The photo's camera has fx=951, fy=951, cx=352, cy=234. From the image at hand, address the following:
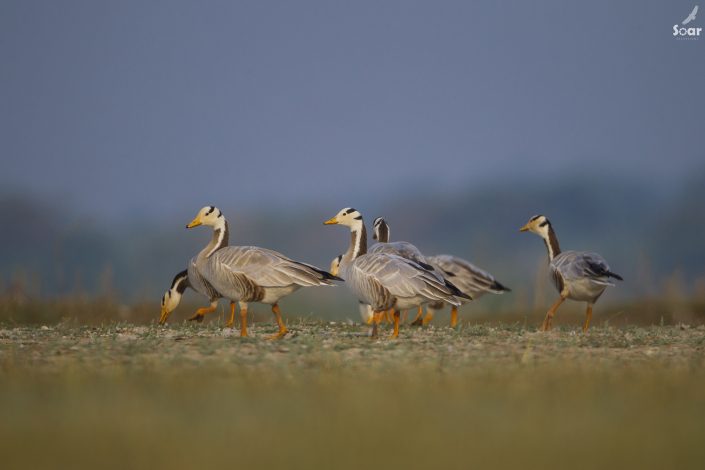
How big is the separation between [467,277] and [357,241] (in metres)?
3.13

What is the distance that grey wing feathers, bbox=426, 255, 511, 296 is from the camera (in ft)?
64.5

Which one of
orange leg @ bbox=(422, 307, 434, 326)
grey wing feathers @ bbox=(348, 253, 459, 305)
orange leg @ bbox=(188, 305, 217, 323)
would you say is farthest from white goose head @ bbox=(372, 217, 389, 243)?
grey wing feathers @ bbox=(348, 253, 459, 305)

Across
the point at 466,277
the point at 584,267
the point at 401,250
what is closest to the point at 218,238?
the point at 401,250

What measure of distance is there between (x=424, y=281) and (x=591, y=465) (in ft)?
28.2

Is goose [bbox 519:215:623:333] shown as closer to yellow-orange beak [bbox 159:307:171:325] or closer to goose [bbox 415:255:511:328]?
goose [bbox 415:255:511:328]

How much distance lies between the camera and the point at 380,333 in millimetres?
16438

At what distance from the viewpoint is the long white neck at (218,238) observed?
54.7ft

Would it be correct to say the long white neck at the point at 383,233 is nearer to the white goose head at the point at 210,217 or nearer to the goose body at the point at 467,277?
the goose body at the point at 467,277

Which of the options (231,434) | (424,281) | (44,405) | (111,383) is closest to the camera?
(231,434)

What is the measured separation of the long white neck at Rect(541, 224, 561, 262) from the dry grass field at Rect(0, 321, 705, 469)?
523cm

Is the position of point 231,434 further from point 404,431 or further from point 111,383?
point 111,383

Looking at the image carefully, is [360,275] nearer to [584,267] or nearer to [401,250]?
[401,250]

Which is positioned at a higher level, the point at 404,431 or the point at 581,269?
the point at 581,269

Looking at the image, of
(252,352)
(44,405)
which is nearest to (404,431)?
(44,405)
